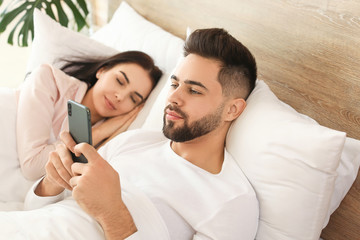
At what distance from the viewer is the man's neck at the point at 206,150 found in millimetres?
1193

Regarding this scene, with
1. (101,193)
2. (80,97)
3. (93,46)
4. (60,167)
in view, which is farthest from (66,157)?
(93,46)

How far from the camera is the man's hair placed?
121 cm

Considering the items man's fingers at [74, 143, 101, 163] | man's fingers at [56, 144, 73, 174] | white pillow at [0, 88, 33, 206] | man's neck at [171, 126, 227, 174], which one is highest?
man's fingers at [74, 143, 101, 163]

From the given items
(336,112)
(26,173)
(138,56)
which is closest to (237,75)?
(336,112)

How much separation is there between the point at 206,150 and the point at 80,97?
30.6 inches

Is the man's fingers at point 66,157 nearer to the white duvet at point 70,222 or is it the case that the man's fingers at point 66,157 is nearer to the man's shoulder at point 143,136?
the white duvet at point 70,222

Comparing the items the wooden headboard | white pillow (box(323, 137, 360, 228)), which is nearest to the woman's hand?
the wooden headboard

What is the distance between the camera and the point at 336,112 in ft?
4.02

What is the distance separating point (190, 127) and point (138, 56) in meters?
0.70

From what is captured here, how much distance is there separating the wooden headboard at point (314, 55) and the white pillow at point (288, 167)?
0.66ft

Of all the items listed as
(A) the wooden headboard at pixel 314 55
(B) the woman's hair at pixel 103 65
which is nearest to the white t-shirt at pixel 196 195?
(A) the wooden headboard at pixel 314 55

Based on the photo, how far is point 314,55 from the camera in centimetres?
127

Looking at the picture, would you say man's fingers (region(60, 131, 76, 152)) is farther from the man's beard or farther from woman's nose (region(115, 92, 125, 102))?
woman's nose (region(115, 92, 125, 102))

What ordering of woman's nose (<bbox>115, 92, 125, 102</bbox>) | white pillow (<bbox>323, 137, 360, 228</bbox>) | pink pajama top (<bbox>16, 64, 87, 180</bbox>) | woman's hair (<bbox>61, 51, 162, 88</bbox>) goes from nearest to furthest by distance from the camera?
white pillow (<bbox>323, 137, 360, 228</bbox>)
pink pajama top (<bbox>16, 64, 87, 180</bbox>)
woman's nose (<bbox>115, 92, 125, 102</bbox>)
woman's hair (<bbox>61, 51, 162, 88</bbox>)
